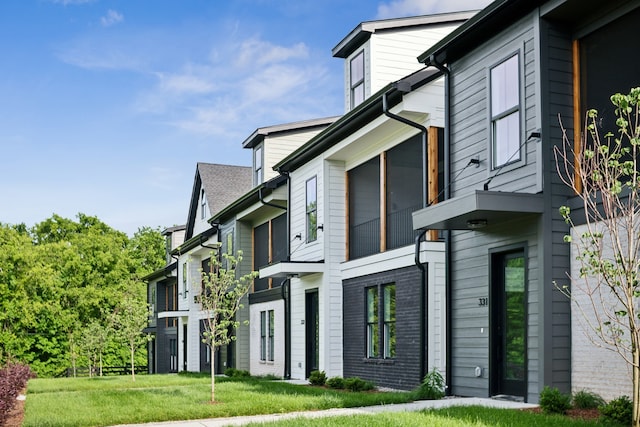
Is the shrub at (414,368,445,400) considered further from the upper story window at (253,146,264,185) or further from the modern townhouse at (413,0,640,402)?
the upper story window at (253,146,264,185)

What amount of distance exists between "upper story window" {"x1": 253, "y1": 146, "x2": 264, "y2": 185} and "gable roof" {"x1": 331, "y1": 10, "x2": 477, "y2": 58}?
9228 mm

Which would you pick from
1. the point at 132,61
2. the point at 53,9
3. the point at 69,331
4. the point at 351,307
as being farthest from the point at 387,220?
the point at 69,331

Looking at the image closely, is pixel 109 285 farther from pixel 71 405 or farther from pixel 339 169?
pixel 71 405

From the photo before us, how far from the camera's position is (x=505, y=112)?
13039 mm

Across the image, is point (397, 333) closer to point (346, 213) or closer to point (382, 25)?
point (346, 213)

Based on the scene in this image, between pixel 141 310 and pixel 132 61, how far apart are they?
9.13m

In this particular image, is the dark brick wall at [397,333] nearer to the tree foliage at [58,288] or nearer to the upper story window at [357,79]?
the upper story window at [357,79]

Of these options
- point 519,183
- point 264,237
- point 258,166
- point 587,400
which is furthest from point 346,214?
point 587,400

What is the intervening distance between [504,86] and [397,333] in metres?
6.13

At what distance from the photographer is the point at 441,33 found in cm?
2086

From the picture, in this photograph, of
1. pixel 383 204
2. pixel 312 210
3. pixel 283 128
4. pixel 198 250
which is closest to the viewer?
pixel 383 204

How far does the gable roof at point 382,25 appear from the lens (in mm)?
20000

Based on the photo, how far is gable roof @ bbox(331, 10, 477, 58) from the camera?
2000cm

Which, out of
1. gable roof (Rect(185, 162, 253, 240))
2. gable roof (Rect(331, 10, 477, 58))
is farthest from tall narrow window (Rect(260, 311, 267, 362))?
gable roof (Rect(331, 10, 477, 58))
